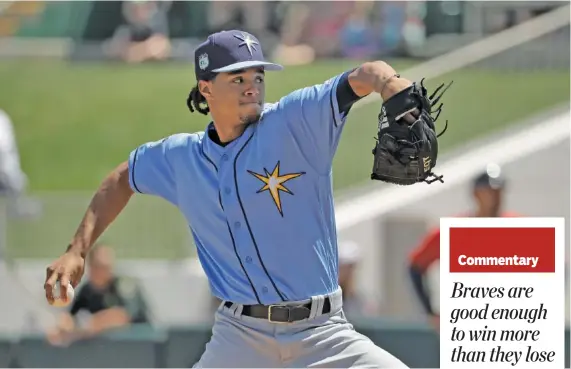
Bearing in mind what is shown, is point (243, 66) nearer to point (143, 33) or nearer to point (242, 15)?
point (242, 15)

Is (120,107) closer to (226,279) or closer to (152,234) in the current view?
(152,234)

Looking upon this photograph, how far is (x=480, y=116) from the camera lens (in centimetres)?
1098

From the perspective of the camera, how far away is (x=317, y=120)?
4.38m

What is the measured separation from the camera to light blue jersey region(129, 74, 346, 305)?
4453 millimetres

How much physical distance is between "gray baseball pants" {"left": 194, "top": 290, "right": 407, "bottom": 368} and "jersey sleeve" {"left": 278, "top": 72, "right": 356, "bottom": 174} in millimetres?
566

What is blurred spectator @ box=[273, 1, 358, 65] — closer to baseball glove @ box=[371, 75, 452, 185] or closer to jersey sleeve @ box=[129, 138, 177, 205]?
jersey sleeve @ box=[129, 138, 177, 205]

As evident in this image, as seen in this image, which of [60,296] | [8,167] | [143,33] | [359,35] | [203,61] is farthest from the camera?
[143,33]

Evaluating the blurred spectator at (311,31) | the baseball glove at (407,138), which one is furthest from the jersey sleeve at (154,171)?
the blurred spectator at (311,31)

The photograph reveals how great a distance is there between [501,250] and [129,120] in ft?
27.0

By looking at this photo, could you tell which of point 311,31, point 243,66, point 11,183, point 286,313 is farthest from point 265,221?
point 311,31

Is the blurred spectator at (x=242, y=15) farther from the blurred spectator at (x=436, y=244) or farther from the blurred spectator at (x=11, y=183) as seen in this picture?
the blurred spectator at (x=436, y=244)

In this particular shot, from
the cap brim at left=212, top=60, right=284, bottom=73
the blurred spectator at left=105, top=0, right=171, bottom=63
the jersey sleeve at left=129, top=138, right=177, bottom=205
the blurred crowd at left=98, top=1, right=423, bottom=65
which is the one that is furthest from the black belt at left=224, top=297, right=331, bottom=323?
the blurred spectator at left=105, top=0, right=171, bottom=63

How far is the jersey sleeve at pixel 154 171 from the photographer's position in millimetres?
4891

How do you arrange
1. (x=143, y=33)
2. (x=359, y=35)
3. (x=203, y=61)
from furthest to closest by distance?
(x=143, y=33) < (x=359, y=35) < (x=203, y=61)
